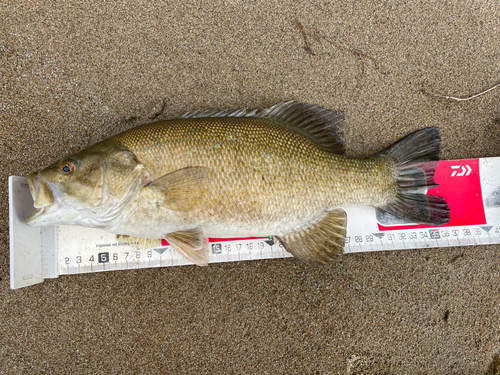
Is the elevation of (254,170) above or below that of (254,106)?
below

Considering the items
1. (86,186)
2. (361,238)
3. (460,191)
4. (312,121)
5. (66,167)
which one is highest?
(312,121)

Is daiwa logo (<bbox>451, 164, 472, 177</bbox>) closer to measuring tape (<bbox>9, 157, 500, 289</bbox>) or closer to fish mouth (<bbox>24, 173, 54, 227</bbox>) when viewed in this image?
measuring tape (<bbox>9, 157, 500, 289</bbox>)

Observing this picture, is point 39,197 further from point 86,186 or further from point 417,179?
point 417,179

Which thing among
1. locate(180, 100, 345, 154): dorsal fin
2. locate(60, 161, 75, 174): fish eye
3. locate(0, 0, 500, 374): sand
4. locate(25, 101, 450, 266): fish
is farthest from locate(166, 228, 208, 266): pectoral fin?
locate(180, 100, 345, 154): dorsal fin

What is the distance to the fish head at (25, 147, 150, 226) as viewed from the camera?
1499 millimetres

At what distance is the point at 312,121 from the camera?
72.3 inches

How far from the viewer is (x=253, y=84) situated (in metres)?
2.07

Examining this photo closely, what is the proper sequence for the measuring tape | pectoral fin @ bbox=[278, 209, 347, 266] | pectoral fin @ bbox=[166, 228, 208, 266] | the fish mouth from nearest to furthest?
the fish mouth < pectoral fin @ bbox=[166, 228, 208, 266] < pectoral fin @ bbox=[278, 209, 347, 266] < the measuring tape

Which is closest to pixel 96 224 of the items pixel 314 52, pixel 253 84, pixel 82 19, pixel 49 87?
pixel 49 87

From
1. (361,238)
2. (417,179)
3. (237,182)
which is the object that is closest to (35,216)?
(237,182)

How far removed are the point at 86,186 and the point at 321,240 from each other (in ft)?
4.24

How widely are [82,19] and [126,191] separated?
1.37 m

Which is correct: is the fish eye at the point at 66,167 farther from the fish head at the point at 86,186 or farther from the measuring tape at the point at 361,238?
the measuring tape at the point at 361,238

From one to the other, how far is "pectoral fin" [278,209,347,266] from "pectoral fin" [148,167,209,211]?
574 millimetres
